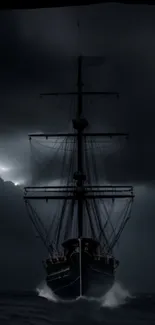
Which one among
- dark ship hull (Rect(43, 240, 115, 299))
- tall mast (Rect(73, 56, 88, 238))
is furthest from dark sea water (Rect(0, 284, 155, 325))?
tall mast (Rect(73, 56, 88, 238))

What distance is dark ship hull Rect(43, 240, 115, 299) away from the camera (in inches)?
1465

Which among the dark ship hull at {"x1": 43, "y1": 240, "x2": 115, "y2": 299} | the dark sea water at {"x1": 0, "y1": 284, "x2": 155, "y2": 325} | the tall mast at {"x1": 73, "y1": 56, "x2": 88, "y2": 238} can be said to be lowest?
the dark sea water at {"x1": 0, "y1": 284, "x2": 155, "y2": 325}

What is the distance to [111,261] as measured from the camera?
137 feet

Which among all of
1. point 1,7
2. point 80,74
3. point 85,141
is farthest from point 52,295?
point 1,7

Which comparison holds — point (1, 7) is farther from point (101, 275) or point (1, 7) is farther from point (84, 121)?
point (84, 121)

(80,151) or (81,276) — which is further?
(80,151)

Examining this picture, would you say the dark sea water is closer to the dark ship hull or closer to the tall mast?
the dark ship hull

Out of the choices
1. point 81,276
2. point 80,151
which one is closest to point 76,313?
point 81,276

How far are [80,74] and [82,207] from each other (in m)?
13.4

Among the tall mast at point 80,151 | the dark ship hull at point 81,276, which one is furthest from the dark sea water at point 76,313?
the tall mast at point 80,151

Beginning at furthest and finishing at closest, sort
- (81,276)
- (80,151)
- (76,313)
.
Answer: (80,151) → (81,276) → (76,313)

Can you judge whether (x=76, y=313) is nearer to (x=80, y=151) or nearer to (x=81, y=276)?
(x=81, y=276)

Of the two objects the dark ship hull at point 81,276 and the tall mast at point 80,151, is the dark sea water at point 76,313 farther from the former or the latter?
the tall mast at point 80,151

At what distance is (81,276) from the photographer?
3691 centimetres
